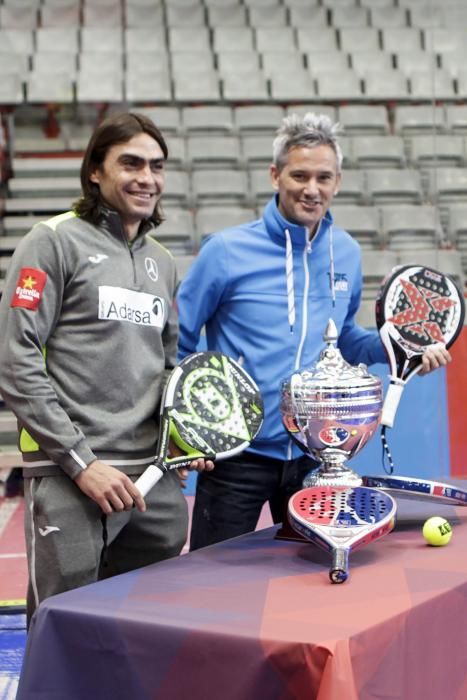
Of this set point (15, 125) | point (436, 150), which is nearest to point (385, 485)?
point (436, 150)

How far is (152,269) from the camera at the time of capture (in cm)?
186

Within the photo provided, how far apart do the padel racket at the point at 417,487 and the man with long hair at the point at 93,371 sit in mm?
354

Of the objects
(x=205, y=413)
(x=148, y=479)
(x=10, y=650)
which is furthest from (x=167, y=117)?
(x=148, y=479)

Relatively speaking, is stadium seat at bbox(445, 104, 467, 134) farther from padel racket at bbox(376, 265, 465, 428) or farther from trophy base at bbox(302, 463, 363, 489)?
trophy base at bbox(302, 463, 363, 489)

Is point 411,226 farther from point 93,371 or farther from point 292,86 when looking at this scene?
point 93,371

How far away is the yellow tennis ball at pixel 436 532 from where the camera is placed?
161 centimetres

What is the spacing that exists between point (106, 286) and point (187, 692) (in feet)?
2.43

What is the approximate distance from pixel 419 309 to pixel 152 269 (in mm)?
528

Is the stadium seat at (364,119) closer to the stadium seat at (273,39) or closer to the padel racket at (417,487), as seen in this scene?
the stadium seat at (273,39)

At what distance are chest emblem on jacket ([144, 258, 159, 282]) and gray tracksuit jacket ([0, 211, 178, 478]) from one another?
0.01 m

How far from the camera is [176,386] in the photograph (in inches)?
68.1

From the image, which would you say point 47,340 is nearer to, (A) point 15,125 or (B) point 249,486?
(B) point 249,486

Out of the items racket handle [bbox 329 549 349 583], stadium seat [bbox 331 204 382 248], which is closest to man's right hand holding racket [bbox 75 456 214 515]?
racket handle [bbox 329 549 349 583]

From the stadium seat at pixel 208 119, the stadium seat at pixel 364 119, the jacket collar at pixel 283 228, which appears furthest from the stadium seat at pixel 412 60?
the jacket collar at pixel 283 228
